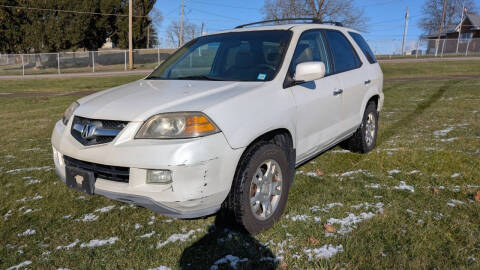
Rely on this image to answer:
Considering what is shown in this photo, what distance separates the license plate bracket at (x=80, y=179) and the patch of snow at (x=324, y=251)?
64.8 inches

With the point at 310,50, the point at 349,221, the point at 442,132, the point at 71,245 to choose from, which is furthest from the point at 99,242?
the point at 442,132

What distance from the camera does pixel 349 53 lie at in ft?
14.9

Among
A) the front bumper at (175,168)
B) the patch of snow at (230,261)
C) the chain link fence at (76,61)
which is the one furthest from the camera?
the chain link fence at (76,61)

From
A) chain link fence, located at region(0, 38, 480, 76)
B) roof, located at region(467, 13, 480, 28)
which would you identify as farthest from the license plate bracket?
roof, located at region(467, 13, 480, 28)

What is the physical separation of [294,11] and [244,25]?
101 ft

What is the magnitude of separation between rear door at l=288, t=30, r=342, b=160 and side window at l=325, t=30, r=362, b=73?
185 millimetres

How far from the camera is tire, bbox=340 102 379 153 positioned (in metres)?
4.79

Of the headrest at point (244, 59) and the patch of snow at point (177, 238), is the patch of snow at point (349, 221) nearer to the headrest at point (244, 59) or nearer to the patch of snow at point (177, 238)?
the patch of snow at point (177, 238)

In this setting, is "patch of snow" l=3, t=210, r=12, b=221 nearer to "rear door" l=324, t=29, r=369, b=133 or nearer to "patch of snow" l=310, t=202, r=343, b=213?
"patch of snow" l=310, t=202, r=343, b=213

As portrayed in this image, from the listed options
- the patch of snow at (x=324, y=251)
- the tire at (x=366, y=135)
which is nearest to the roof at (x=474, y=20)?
the tire at (x=366, y=135)

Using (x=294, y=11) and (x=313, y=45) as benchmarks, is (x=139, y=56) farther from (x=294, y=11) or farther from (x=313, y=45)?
(x=313, y=45)

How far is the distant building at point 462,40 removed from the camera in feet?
133

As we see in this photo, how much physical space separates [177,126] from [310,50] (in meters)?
1.91

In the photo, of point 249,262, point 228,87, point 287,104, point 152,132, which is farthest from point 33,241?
point 287,104
